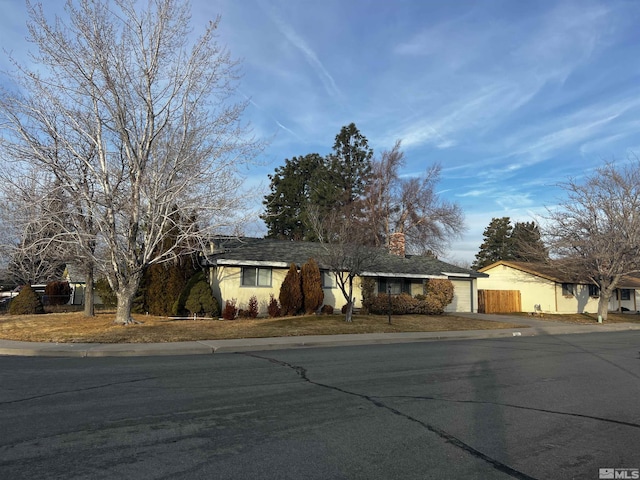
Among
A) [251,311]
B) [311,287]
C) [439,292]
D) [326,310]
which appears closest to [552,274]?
[439,292]

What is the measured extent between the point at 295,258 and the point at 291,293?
10.6 feet

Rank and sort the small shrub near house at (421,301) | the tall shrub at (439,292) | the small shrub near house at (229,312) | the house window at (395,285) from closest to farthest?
1. the small shrub near house at (229,312)
2. the small shrub near house at (421,301)
3. the tall shrub at (439,292)
4. the house window at (395,285)

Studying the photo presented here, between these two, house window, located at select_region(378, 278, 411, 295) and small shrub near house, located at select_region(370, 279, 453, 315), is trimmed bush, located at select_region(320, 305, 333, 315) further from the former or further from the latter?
house window, located at select_region(378, 278, 411, 295)

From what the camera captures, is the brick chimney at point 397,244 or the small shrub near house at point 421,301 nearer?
the small shrub near house at point 421,301

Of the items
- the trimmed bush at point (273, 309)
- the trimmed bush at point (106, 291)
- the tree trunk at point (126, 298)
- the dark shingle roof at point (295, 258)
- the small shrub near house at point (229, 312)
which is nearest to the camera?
the tree trunk at point (126, 298)

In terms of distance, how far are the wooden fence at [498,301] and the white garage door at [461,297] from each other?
8.75 feet

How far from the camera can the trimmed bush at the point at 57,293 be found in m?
32.8

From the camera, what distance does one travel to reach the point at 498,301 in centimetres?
3453

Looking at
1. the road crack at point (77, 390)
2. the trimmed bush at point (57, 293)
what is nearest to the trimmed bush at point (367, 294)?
the road crack at point (77, 390)

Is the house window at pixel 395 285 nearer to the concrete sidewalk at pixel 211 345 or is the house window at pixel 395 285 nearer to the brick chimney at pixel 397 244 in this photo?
the brick chimney at pixel 397 244

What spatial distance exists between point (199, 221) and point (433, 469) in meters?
15.4

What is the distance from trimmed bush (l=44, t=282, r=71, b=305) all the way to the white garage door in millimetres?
26977

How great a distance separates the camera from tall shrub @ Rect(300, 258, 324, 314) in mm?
23344

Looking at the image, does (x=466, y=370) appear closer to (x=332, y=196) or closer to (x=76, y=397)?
(x=76, y=397)
